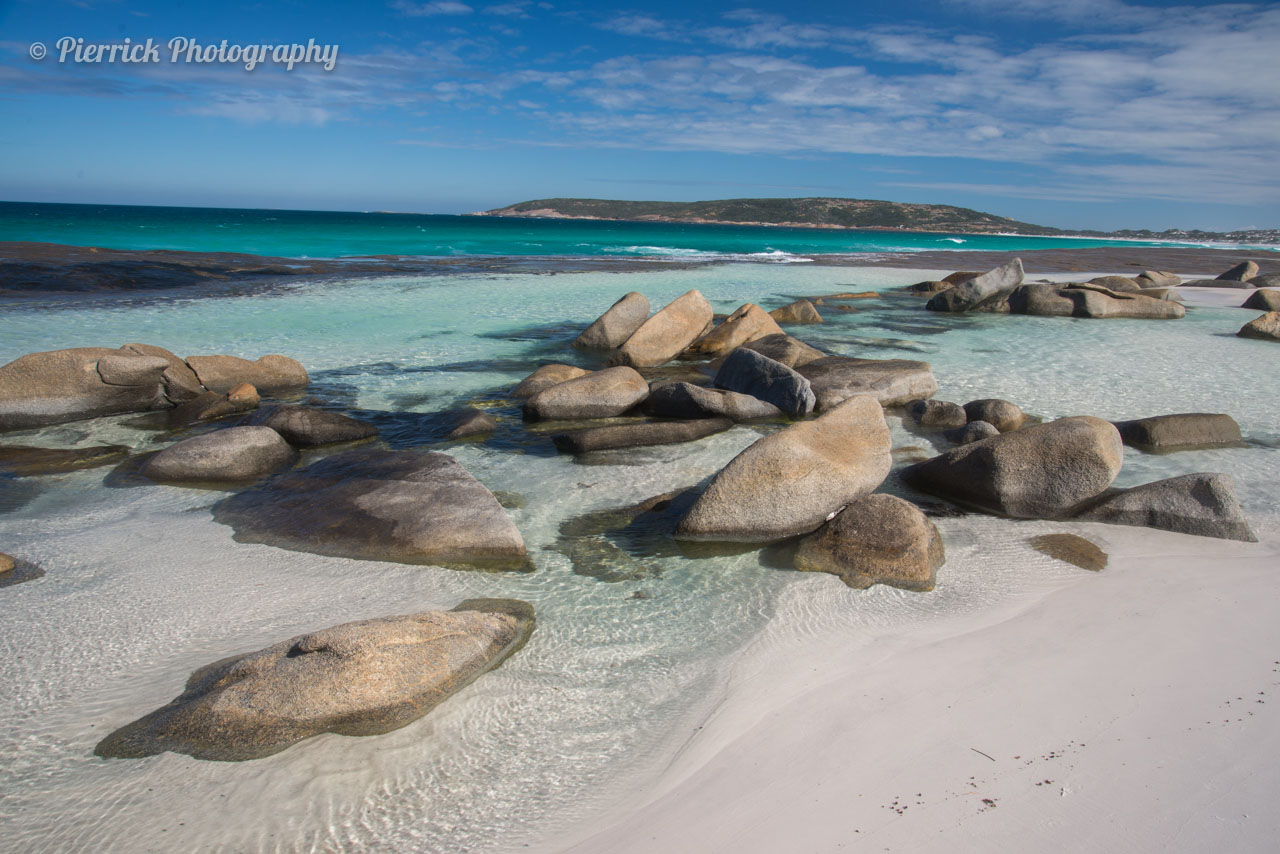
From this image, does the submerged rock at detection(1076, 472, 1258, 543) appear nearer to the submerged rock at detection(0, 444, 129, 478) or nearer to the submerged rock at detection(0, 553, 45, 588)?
the submerged rock at detection(0, 553, 45, 588)

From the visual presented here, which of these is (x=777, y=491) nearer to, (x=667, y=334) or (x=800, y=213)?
(x=667, y=334)

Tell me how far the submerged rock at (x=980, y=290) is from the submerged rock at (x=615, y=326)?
8.40 metres

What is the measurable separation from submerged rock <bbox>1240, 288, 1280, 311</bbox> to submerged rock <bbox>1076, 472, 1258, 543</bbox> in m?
17.1

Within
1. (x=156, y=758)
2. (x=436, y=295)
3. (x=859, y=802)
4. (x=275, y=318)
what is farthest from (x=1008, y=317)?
(x=156, y=758)

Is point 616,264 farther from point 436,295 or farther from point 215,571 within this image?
point 215,571

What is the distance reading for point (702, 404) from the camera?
7.97 m

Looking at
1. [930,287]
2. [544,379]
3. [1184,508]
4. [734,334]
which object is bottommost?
[1184,508]

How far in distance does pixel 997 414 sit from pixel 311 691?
7048 mm

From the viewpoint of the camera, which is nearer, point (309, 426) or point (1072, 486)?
point (1072, 486)

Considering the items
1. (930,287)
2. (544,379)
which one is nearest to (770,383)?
(544,379)

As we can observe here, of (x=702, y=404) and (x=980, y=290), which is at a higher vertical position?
(x=980, y=290)

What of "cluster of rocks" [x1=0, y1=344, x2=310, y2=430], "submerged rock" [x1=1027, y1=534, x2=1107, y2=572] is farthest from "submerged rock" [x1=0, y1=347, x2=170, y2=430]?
"submerged rock" [x1=1027, y1=534, x2=1107, y2=572]

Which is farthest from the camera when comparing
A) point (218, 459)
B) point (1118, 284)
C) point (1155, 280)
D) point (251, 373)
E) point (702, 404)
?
point (1155, 280)

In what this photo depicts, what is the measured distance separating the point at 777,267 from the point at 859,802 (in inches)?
1195
